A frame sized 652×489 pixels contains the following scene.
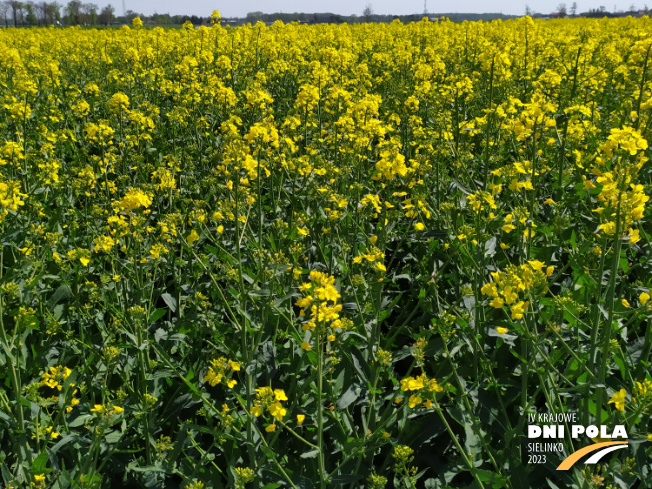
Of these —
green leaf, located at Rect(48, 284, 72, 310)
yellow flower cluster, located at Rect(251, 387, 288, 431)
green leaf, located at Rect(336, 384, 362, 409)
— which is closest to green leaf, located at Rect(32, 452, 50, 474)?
yellow flower cluster, located at Rect(251, 387, 288, 431)

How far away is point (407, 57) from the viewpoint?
819cm

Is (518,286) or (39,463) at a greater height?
(518,286)

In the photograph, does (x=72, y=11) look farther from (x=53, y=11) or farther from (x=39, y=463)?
(x=39, y=463)

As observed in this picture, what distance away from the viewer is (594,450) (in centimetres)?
209

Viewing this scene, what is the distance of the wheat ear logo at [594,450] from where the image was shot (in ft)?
6.73

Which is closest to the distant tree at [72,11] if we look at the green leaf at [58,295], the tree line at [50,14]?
the tree line at [50,14]

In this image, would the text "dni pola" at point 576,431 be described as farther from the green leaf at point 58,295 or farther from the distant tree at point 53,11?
the distant tree at point 53,11

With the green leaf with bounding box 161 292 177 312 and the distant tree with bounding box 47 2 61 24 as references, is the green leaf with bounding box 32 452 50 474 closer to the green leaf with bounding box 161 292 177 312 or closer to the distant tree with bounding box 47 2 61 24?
the green leaf with bounding box 161 292 177 312

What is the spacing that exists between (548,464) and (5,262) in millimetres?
3677

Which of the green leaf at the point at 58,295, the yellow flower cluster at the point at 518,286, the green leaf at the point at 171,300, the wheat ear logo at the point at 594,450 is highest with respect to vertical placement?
the yellow flower cluster at the point at 518,286

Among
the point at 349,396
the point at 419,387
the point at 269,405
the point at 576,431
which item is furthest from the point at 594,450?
the point at 269,405

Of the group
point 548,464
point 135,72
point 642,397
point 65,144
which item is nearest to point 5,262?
point 65,144

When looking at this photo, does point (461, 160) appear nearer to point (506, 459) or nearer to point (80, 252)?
point (506, 459)

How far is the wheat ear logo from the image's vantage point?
6.73ft
